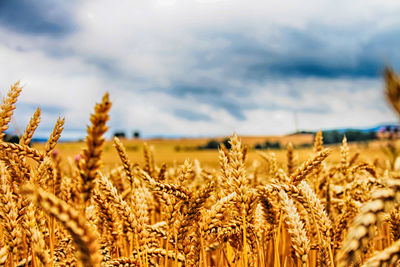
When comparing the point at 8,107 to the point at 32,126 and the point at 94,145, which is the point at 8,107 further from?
the point at 94,145

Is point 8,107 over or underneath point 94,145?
over

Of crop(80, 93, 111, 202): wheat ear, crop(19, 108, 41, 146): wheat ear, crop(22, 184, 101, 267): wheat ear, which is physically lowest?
crop(22, 184, 101, 267): wheat ear

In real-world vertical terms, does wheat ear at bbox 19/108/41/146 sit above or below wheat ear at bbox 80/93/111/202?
above

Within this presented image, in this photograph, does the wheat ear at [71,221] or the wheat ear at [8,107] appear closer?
the wheat ear at [71,221]

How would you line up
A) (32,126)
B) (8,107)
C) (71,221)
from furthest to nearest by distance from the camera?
(32,126)
(8,107)
(71,221)

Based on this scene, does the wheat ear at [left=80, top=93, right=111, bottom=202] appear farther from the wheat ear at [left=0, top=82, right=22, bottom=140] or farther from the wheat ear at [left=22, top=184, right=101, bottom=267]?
the wheat ear at [left=0, top=82, right=22, bottom=140]

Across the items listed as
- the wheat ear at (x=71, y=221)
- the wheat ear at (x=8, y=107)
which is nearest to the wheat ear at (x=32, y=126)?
the wheat ear at (x=8, y=107)

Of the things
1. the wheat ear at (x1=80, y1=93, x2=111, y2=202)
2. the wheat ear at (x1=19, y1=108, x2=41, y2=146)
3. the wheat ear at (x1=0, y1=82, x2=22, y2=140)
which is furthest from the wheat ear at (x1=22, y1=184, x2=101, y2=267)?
the wheat ear at (x1=19, y1=108, x2=41, y2=146)

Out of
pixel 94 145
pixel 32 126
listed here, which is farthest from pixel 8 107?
pixel 94 145

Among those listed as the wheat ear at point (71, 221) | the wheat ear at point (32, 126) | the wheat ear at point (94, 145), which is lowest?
the wheat ear at point (71, 221)

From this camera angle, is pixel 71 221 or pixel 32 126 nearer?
pixel 71 221

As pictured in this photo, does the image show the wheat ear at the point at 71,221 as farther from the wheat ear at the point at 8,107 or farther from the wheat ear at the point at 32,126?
the wheat ear at the point at 32,126

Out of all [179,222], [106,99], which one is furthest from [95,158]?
[179,222]

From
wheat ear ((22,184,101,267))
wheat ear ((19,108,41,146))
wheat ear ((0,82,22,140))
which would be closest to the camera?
wheat ear ((22,184,101,267))
